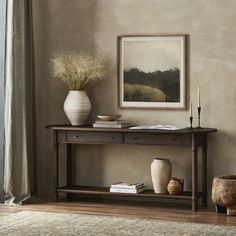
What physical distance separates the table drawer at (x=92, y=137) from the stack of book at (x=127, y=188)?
0.47 metres

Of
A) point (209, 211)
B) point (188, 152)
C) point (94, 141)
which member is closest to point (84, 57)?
point (94, 141)

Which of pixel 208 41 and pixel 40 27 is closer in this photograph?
pixel 208 41

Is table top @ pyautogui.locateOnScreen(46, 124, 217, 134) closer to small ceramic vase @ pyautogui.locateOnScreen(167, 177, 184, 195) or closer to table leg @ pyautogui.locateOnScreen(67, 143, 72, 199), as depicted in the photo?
table leg @ pyautogui.locateOnScreen(67, 143, 72, 199)

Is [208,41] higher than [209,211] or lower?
higher

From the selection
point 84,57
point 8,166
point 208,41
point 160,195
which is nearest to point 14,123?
point 8,166

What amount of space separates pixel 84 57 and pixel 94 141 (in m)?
1.02

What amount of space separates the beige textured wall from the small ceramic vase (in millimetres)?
331

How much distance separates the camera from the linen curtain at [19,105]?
7406 millimetres

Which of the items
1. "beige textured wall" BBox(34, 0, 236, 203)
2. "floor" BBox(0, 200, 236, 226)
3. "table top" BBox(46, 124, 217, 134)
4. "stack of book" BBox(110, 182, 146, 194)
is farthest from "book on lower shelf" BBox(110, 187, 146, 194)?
"table top" BBox(46, 124, 217, 134)

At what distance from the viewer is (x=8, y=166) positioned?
7.41 meters

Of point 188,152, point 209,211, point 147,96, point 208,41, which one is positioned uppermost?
point 208,41

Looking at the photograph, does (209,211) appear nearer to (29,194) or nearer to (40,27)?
(29,194)

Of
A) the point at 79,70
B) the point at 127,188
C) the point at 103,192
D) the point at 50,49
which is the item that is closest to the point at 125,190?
the point at 127,188

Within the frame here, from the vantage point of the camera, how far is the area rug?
599 centimetres
